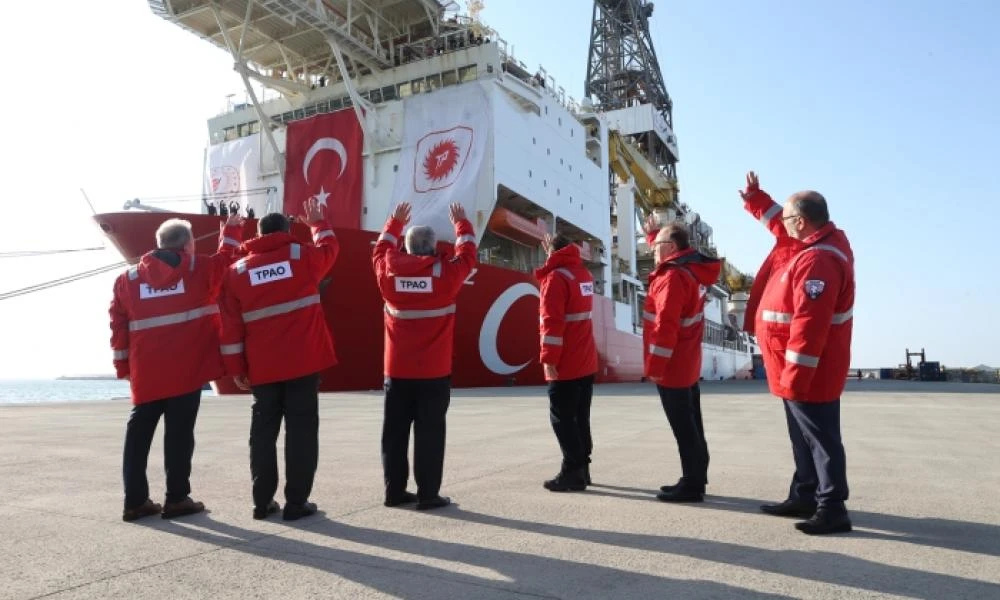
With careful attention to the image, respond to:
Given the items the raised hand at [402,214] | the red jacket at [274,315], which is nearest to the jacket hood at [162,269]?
the red jacket at [274,315]

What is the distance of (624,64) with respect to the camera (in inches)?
1519

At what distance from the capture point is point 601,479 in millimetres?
3932

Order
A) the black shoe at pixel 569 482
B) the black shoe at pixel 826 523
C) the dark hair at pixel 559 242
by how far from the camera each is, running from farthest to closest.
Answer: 1. the dark hair at pixel 559 242
2. the black shoe at pixel 569 482
3. the black shoe at pixel 826 523

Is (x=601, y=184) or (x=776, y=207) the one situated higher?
(x=601, y=184)

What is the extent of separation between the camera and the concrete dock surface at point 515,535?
80.4 inches

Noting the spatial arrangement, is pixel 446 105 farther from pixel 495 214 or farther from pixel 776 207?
pixel 776 207

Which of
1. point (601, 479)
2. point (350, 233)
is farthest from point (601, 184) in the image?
point (601, 479)

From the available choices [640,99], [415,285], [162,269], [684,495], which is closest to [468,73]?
[415,285]

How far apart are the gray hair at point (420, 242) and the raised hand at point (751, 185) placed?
1.67m

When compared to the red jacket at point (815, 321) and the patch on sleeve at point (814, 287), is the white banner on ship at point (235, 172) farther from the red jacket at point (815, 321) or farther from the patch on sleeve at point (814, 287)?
the patch on sleeve at point (814, 287)

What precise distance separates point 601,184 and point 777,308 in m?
21.1

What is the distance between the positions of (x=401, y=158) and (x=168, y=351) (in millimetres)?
15123

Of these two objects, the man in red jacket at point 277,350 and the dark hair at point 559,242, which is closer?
the man in red jacket at point 277,350

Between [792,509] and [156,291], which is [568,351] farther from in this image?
[156,291]
